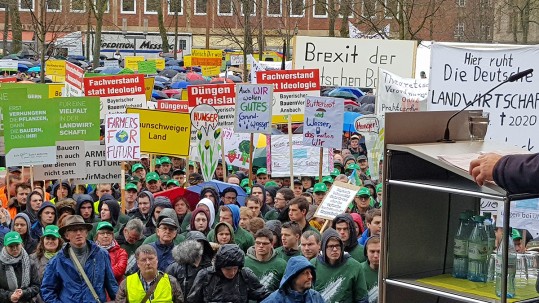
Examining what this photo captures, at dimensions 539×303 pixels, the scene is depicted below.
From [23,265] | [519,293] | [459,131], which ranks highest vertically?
[459,131]

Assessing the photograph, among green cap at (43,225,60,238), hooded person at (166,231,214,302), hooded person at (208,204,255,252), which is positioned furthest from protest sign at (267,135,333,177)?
hooded person at (166,231,214,302)

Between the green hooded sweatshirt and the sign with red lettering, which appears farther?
the sign with red lettering

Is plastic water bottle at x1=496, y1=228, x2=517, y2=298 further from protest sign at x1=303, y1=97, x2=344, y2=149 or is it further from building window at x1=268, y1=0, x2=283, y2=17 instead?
building window at x1=268, y1=0, x2=283, y2=17

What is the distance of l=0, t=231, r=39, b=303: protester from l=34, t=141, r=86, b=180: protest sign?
410 centimetres

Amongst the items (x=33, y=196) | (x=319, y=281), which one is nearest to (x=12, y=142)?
(x=33, y=196)

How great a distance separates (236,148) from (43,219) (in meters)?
6.68

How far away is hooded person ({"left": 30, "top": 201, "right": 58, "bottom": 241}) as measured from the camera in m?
10.6

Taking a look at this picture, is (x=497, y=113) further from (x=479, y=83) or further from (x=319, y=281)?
(x=319, y=281)

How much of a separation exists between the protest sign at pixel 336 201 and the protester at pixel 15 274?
11.2 ft

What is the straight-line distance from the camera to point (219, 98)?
15.9m

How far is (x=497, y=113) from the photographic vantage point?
29.3ft

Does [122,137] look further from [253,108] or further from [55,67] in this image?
[55,67]

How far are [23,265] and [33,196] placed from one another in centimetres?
283

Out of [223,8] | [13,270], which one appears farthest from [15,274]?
[223,8]
